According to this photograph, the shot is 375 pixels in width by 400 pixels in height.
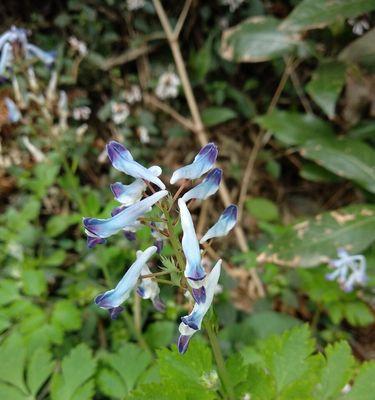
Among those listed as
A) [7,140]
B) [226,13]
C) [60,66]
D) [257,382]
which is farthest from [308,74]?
[257,382]

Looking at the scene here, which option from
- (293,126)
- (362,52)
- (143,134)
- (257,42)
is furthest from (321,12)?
(143,134)

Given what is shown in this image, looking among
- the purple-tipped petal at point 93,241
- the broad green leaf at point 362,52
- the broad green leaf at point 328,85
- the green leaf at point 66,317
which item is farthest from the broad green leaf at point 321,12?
the purple-tipped petal at point 93,241

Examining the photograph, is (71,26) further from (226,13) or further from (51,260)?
(51,260)

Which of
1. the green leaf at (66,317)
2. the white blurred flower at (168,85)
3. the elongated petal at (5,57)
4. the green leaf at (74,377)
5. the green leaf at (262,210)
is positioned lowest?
the green leaf at (262,210)

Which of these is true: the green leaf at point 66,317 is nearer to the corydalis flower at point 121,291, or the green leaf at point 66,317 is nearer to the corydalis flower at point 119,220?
the corydalis flower at point 121,291

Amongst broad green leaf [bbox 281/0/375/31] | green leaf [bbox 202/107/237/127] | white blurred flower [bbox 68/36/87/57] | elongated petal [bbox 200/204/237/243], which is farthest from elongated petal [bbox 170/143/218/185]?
white blurred flower [bbox 68/36/87/57]
